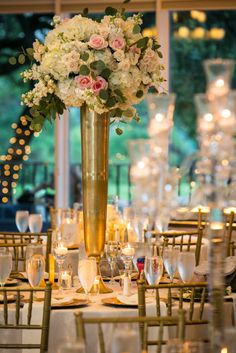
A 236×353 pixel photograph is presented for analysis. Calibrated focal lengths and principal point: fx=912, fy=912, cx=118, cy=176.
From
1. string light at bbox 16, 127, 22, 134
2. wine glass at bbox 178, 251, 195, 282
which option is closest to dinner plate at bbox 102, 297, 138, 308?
wine glass at bbox 178, 251, 195, 282

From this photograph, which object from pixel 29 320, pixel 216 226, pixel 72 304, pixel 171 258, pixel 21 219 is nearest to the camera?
pixel 216 226

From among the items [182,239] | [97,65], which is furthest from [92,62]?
[182,239]

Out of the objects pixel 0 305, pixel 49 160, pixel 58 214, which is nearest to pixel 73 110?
pixel 49 160

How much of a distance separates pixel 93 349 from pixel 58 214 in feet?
10.6

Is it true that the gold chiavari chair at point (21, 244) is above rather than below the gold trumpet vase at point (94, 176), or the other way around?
below

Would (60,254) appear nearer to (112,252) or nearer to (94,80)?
(112,252)

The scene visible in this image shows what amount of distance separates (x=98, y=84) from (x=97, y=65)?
9cm

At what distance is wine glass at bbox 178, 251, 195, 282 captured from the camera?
435cm

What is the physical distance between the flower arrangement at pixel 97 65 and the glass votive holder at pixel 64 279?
854 millimetres

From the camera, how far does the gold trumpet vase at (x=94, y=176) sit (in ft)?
15.7

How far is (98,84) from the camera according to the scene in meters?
4.58

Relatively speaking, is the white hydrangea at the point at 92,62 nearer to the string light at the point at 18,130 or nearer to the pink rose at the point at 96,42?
the pink rose at the point at 96,42

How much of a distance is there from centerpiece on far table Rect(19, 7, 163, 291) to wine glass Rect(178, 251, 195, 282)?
0.64 m

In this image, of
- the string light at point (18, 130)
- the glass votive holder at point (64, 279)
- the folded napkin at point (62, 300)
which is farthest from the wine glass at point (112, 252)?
the string light at point (18, 130)
